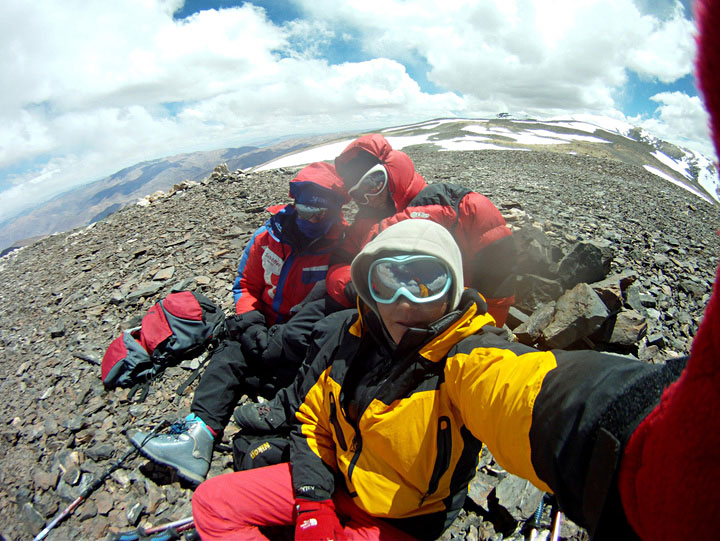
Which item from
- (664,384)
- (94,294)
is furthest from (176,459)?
(94,294)

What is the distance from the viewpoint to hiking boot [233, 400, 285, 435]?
2896mm

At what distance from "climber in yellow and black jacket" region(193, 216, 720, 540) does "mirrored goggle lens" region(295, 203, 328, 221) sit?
133cm

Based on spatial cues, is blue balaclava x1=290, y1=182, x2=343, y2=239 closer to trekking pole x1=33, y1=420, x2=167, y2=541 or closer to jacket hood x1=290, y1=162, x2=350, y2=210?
jacket hood x1=290, y1=162, x2=350, y2=210

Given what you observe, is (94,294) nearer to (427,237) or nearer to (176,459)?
(176,459)

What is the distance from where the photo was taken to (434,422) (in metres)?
1.76

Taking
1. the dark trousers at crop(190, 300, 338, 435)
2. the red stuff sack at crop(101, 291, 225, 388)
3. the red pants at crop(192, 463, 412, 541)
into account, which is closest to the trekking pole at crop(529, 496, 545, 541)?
the red pants at crop(192, 463, 412, 541)

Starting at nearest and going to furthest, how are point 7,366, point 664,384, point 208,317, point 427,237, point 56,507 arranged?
point 664,384, point 427,237, point 56,507, point 208,317, point 7,366

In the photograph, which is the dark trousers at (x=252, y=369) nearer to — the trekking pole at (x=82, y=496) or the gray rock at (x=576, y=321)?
the trekking pole at (x=82, y=496)

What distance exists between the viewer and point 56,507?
2.82m

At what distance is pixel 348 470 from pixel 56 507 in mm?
2863

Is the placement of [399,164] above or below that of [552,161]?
above

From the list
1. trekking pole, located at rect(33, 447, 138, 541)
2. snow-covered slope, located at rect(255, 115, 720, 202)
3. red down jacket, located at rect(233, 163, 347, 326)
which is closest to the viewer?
trekking pole, located at rect(33, 447, 138, 541)

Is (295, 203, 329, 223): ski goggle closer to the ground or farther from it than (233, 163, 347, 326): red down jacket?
farther from it

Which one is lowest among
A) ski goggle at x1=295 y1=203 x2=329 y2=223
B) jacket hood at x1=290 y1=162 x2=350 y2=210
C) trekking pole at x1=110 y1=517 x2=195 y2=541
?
trekking pole at x1=110 y1=517 x2=195 y2=541
